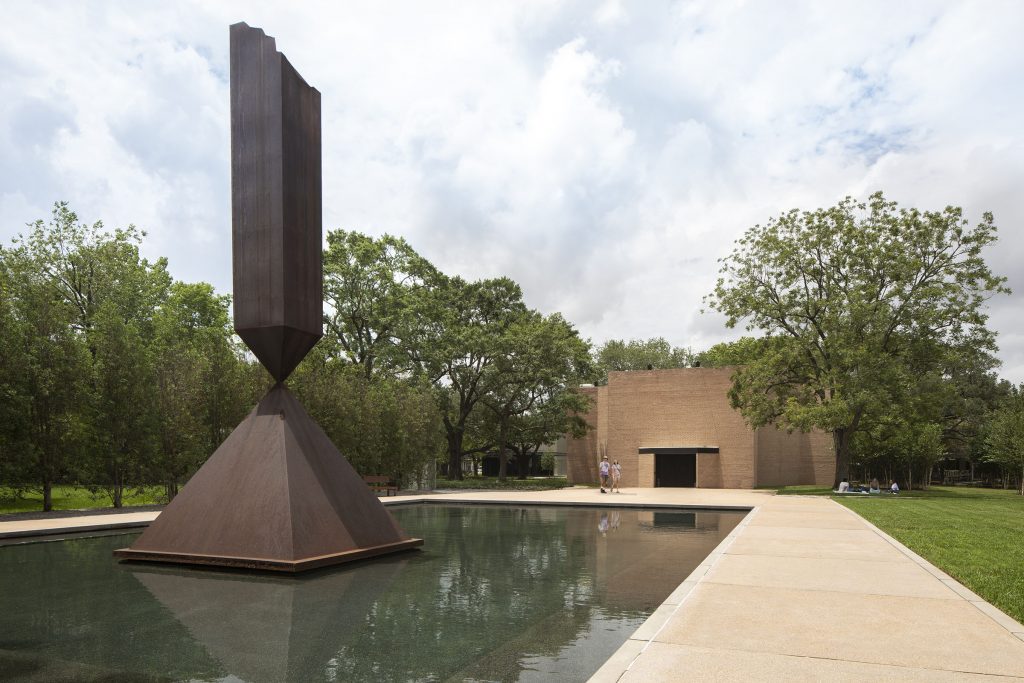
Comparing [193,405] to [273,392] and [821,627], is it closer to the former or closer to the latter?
[273,392]

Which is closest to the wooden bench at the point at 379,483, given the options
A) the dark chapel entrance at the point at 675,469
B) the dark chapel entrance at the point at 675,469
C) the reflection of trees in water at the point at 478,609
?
the reflection of trees in water at the point at 478,609

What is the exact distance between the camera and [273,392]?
10.2 metres

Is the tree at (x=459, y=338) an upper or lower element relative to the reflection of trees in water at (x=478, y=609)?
upper

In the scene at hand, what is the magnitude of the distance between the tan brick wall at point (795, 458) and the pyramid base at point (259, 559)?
32.7 meters

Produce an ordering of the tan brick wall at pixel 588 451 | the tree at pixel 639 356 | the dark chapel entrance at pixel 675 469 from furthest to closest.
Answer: the tree at pixel 639 356 < the tan brick wall at pixel 588 451 < the dark chapel entrance at pixel 675 469

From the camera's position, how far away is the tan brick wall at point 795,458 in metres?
38.9

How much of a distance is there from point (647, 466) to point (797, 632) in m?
34.3

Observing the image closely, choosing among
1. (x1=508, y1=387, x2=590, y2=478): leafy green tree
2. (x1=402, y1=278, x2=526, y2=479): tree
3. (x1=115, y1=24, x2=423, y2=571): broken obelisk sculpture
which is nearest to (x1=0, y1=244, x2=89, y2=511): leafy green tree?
(x1=115, y1=24, x2=423, y2=571): broken obelisk sculpture

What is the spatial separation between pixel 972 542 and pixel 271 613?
34.5ft

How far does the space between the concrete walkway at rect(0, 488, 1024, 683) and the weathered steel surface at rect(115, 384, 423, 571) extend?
4.43 meters

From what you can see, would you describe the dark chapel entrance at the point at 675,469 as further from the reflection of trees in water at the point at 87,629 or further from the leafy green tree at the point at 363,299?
the reflection of trees in water at the point at 87,629

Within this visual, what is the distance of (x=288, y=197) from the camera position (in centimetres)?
1023

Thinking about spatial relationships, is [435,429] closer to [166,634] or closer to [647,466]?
[647,466]

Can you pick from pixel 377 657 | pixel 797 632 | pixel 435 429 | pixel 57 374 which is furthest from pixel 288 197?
pixel 435 429
